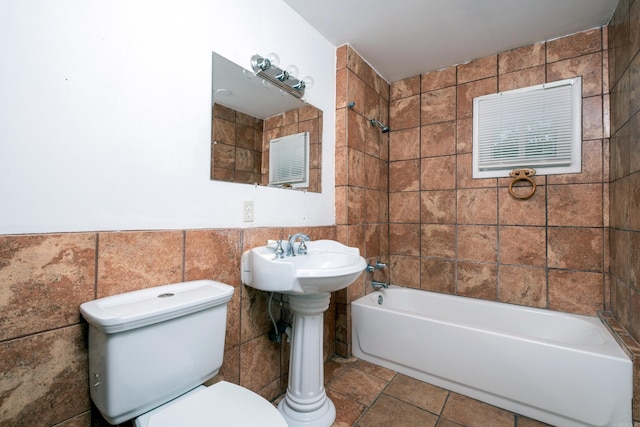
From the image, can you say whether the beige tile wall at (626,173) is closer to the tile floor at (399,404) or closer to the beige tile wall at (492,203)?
the beige tile wall at (492,203)

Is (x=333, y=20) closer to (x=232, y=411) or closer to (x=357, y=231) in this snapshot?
(x=357, y=231)

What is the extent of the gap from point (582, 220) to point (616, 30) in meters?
1.11

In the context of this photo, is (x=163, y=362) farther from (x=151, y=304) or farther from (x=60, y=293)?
Answer: (x=60, y=293)

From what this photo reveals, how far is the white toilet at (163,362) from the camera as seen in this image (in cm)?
80

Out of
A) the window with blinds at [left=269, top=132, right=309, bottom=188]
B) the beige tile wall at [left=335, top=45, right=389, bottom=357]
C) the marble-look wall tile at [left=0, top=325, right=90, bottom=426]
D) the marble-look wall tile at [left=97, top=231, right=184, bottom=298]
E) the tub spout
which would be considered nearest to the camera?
the marble-look wall tile at [left=0, top=325, right=90, bottom=426]

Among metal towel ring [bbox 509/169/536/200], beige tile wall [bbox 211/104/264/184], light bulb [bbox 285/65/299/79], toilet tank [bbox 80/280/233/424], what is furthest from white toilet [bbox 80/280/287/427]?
metal towel ring [bbox 509/169/536/200]

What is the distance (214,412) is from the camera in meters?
0.89

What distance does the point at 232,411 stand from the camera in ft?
2.95

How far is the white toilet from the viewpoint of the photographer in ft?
2.64

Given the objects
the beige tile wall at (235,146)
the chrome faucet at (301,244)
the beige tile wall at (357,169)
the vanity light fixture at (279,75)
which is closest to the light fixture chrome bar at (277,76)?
the vanity light fixture at (279,75)

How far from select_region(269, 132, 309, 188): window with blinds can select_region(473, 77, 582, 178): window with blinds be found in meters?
1.31

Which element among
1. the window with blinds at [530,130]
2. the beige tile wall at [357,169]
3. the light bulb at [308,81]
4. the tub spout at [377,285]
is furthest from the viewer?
the tub spout at [377,285]

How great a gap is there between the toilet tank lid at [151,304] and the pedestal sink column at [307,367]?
0.47 m

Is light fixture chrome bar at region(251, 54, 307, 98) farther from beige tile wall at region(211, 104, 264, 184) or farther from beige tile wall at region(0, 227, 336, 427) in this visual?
beige tile wall at region(0, 227, 336, 427)
